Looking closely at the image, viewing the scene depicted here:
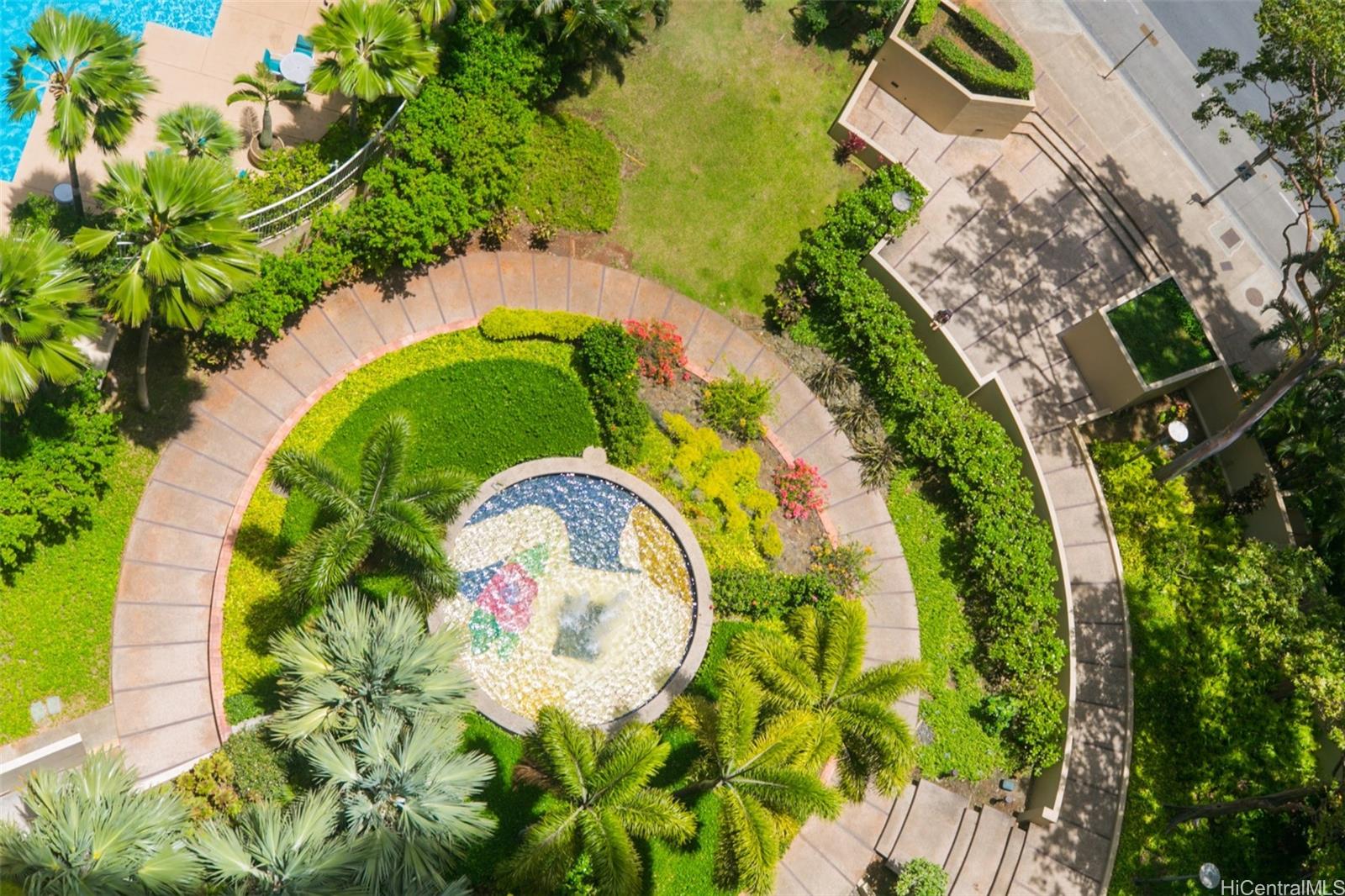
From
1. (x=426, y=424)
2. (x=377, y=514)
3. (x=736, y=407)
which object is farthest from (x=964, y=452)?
(x=377, y=514)

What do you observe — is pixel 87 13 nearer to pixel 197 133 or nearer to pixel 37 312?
pixel 197 133

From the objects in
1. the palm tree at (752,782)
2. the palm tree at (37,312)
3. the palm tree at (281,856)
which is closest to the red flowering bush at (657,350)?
the palm tree at (752,782)

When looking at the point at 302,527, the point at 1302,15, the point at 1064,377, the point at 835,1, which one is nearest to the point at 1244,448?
the point at 1064,377

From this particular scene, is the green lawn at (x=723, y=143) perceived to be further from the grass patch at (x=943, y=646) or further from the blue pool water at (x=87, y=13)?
the blue pool water at (x=87, y=13)

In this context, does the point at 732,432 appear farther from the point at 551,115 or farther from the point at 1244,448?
the point at 1244,448

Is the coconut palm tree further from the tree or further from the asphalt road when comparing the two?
the asphalt road

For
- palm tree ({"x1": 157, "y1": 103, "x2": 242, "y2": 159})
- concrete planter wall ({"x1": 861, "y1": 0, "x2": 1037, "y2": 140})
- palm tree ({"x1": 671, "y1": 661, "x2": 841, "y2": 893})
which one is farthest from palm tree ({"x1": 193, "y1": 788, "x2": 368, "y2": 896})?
concrete planter wall ({"x1": 861, "y1": 0, "x2": 1037, "y2": 140})
